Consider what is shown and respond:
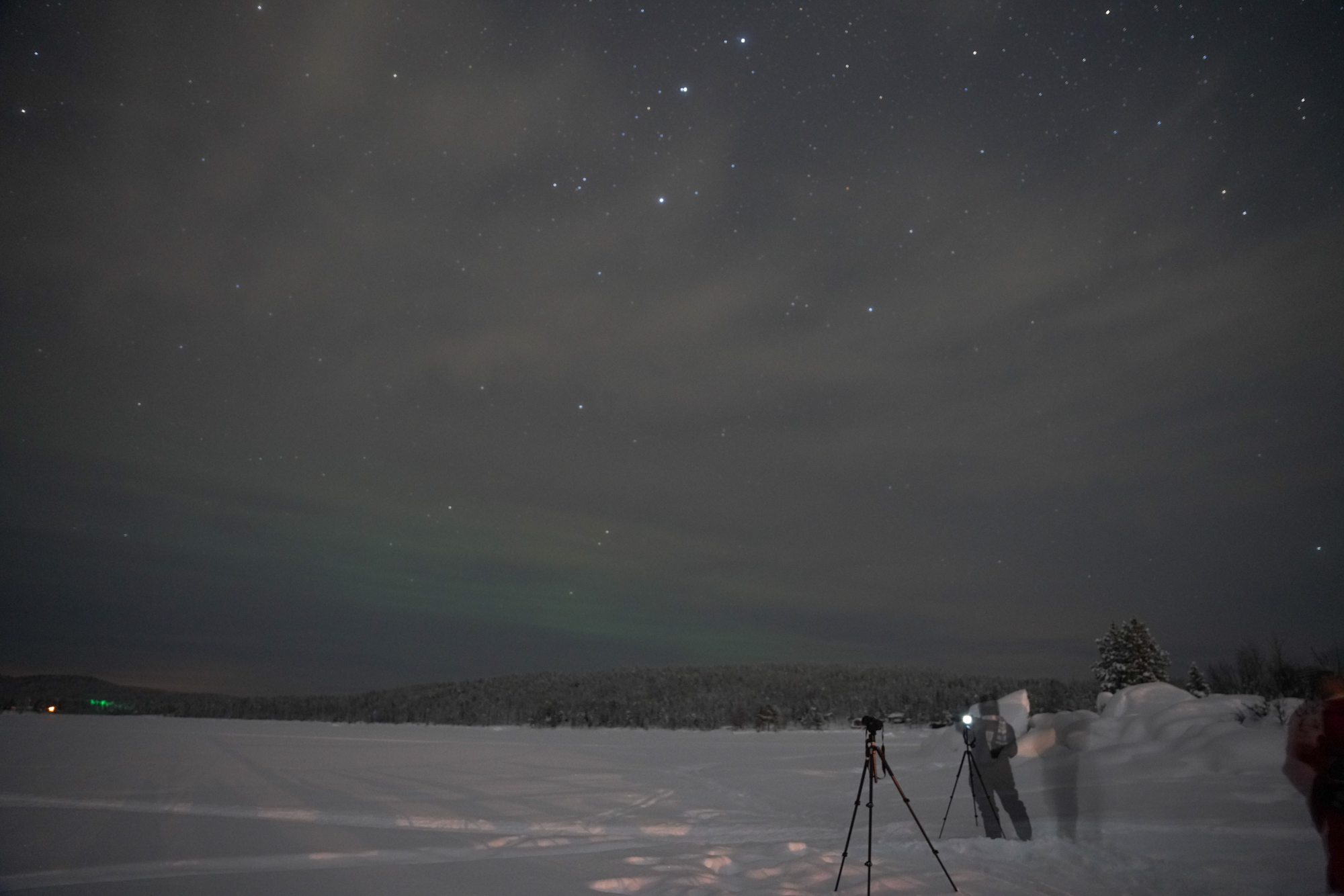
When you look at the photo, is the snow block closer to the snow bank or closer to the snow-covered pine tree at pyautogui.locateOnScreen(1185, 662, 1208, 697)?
the snow bank

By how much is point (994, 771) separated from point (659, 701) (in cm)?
4565

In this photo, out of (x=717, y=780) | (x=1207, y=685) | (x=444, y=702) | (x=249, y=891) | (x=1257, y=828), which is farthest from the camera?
(x=444, y=702)

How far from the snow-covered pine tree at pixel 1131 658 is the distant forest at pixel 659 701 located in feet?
7.56

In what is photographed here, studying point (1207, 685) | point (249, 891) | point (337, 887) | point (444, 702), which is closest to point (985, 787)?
point (337, 887)

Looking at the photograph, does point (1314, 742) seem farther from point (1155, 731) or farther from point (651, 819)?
point (1155, 731)

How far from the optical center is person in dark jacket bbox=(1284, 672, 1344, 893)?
466 cm

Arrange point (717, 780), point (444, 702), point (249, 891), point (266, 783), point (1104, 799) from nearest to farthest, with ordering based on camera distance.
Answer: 1. point (249, 891)
2. point (1104, 799)
3. point (266, 783)
4. point (717, 780)
5. point (444, 702)

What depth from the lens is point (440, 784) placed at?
14609mm

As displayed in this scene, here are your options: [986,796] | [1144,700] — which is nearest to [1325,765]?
[986,796]

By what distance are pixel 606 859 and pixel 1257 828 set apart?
8.25m

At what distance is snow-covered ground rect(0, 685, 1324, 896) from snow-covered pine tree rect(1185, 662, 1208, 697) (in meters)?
26.2

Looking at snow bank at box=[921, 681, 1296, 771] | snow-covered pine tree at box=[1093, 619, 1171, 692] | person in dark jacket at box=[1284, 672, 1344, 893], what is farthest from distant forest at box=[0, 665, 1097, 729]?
Result: person in dark jacket at box=[1284, 672, 1344, 893]

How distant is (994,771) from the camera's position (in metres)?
9.38

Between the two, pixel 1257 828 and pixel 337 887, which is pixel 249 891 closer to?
pixel 337 887
